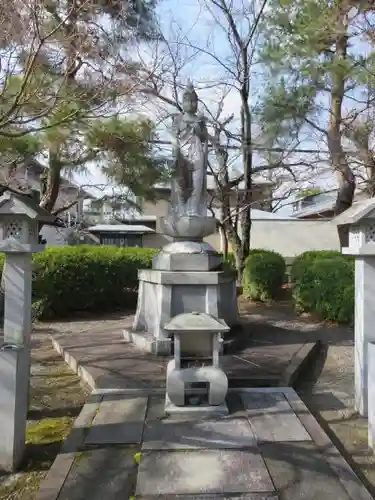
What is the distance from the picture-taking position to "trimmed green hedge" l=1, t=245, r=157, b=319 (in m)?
9.63

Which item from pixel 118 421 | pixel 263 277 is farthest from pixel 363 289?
pixel 263 277

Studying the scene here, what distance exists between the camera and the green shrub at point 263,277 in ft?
37.1

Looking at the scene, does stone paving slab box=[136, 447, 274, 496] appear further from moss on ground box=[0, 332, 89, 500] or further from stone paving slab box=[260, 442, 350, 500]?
moss on ground box=[0, 332, 89, 500]

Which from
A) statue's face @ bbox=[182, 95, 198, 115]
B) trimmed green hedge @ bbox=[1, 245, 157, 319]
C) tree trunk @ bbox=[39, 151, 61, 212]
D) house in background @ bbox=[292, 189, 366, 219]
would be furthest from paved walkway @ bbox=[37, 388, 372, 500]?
house in background @ bbox=[292, 189, 366, 219]

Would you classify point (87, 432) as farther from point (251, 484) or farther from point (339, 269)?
point (339, 269)

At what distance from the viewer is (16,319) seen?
11.9 feet

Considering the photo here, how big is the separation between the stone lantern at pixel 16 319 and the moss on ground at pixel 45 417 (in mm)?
151

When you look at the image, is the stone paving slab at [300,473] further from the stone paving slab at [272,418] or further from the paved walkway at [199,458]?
→ the stone paving slab at [272,418]

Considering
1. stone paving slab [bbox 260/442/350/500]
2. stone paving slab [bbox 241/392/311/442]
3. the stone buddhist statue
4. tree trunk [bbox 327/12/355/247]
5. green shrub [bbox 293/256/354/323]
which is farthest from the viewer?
green shrub [bbox 293/256/354/323]

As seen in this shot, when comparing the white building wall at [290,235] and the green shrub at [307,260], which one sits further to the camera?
the white building wall at [290,235]

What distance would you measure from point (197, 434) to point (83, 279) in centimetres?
727

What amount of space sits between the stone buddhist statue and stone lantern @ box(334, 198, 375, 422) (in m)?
2.50

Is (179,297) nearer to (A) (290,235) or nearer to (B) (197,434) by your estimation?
(B) (197,434)

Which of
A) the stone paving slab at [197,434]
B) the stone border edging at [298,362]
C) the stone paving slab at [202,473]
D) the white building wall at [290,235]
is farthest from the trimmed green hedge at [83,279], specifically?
the white building wall at [290,235]
